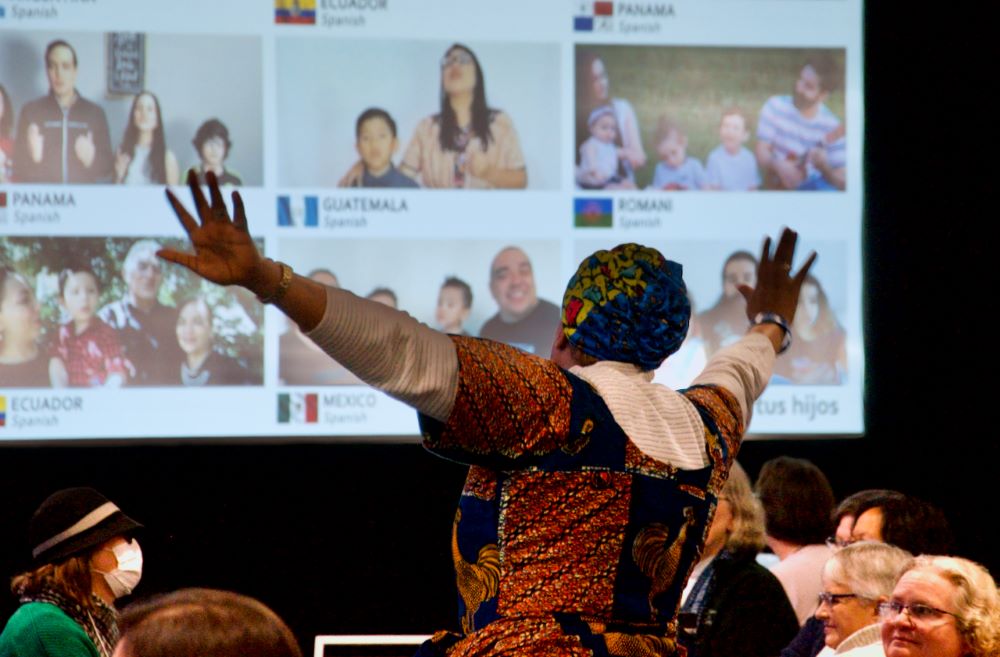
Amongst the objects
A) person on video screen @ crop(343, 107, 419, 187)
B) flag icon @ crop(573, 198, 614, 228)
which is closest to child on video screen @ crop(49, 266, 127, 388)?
person on video screen @ crop(343, 107, 419, 187)

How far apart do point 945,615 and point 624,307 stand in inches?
53.5

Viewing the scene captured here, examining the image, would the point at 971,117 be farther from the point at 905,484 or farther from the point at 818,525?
the point at 818,525

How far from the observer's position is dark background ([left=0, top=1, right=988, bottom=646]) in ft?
17.1

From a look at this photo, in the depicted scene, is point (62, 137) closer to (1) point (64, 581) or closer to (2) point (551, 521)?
(1) point (64, 581)

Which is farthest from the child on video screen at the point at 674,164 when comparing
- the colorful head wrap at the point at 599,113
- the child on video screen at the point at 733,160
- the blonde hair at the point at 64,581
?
the blonde hair at the point at 64,581

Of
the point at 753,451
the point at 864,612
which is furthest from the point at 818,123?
the point at 864,612

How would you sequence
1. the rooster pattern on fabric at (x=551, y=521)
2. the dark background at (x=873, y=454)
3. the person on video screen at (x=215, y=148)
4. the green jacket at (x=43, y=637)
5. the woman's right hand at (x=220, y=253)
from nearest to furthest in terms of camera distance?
the woman's right hand at (x=220, y=253), the rooster pattern on fabric at (x=551, y=521), the green jacket at (x=43, y=637), the person on video screen at (x=215, y=148), the dark background at (x=873, y=454)

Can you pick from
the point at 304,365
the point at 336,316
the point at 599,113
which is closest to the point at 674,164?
the point at 599,113

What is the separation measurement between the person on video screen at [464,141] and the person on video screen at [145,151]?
32.3 inches

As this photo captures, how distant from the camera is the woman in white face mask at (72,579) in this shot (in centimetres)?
309

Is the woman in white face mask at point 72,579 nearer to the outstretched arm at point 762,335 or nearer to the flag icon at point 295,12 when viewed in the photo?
the outstretched arm at point 762,335

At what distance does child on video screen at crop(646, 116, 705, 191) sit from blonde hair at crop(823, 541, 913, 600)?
6.56 ft

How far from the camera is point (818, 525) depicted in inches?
158

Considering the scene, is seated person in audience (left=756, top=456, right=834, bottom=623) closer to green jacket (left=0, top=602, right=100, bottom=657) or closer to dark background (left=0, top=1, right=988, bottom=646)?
dark background (left=0, top=1, right=988, bottom=646)
